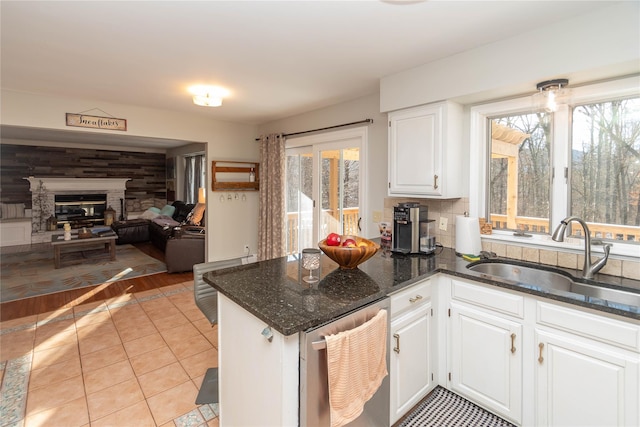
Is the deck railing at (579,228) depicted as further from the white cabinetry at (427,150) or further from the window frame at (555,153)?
the white cabinetry at (427,150)

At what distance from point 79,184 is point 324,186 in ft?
23.1

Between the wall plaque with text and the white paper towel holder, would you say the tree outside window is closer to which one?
the white paper towel holder

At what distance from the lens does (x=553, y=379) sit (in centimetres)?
165

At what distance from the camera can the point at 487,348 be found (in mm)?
1898

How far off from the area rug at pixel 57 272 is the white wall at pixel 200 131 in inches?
51.6

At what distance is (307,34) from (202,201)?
18.3ft

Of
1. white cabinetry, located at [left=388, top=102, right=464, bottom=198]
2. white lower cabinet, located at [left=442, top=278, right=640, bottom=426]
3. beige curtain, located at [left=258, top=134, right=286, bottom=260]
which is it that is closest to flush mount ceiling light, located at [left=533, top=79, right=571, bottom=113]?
white cabinetry, located at [left=388, top=102, right=464, bottom=198]

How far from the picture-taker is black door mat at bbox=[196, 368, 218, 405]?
2107 millimetres

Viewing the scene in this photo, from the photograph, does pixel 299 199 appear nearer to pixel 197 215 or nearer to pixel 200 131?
pixel 200 131

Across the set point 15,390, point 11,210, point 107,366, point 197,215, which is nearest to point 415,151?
point 107,366

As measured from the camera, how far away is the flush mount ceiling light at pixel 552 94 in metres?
1.97

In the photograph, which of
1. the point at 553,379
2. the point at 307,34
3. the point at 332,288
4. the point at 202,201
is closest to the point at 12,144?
the point at 202,201

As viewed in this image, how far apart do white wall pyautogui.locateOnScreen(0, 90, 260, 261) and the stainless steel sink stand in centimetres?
375

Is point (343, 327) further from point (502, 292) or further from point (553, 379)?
point (553, 379)
